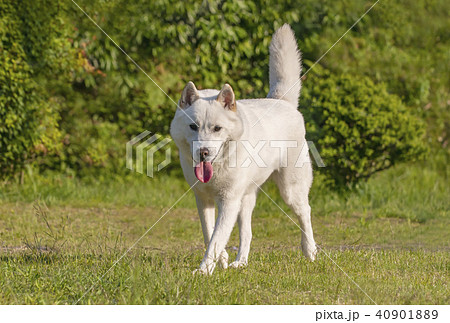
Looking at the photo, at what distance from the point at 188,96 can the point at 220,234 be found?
1.00 m

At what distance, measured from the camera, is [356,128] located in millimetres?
8109

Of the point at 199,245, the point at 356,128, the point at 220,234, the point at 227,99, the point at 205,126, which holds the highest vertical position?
the point at 227,99

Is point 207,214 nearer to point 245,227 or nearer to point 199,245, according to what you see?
point 245,227

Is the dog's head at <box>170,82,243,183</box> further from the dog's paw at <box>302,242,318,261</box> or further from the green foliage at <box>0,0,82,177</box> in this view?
the green foliage at <box>0,0,82,177</box>

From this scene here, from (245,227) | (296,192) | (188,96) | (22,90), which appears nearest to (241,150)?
(188,96)

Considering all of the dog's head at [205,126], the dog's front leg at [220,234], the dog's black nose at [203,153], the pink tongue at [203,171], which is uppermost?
the dog's head at [205,126]

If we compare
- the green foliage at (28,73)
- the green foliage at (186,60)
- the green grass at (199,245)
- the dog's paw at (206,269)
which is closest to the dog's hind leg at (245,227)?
the green grass at (199,245)

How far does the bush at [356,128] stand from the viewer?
26.5 feet

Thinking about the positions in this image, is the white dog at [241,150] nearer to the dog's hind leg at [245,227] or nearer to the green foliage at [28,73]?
the dog's hind leg at [245,227]

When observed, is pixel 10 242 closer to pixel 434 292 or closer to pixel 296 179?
pixel 296 179

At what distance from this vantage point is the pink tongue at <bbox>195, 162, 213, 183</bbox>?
14.5 ft

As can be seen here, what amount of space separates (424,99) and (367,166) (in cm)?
182

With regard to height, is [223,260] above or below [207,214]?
below

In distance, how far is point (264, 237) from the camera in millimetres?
6762
